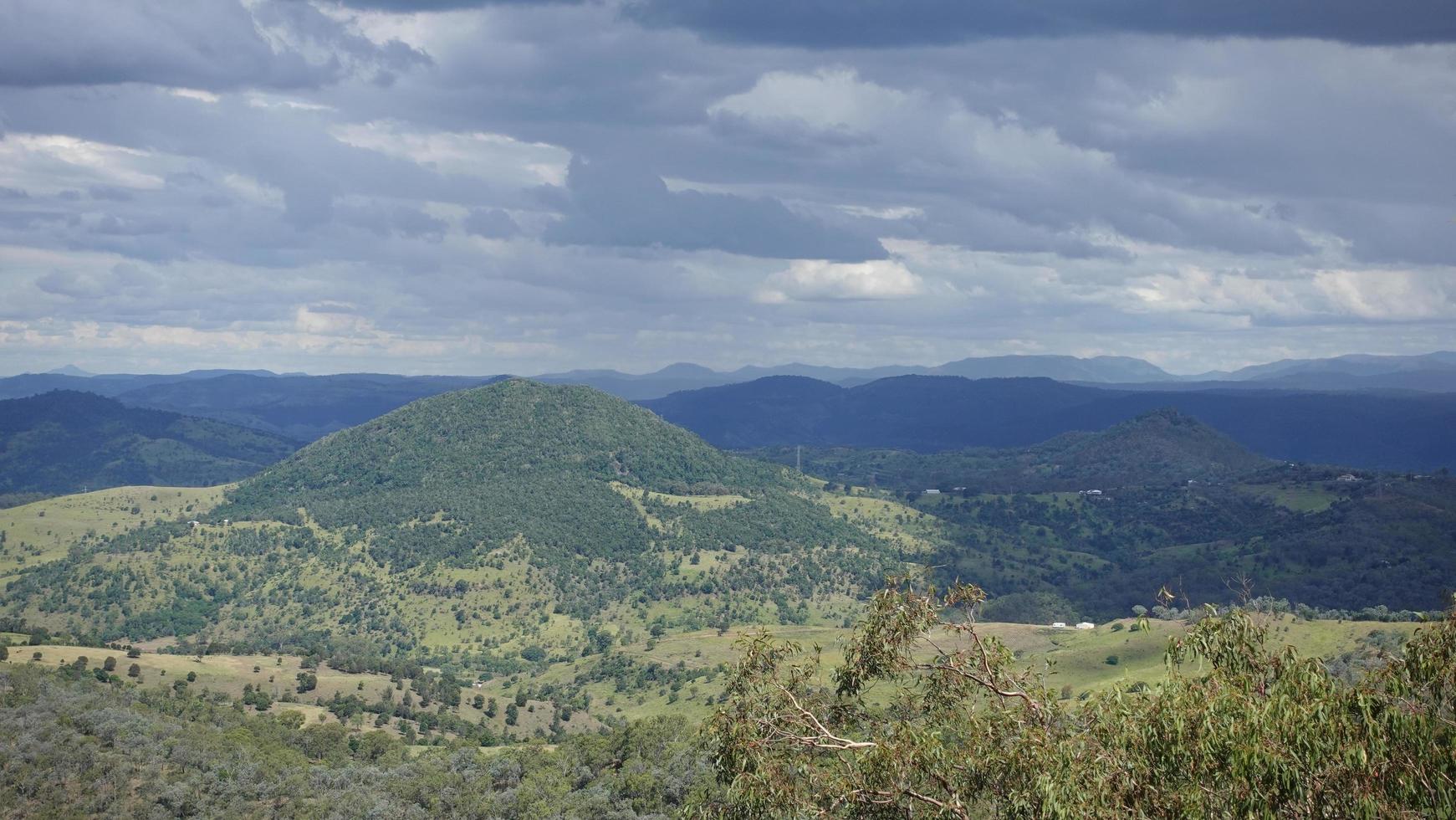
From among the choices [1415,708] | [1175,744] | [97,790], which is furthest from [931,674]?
[97,790]

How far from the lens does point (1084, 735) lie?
26.8 metres

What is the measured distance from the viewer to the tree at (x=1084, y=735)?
22938mm

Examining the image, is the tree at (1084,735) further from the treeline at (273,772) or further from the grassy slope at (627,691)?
the grassy slope at (627,691)

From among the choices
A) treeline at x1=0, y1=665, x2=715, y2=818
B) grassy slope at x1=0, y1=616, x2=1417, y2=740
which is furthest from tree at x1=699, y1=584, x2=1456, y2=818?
grassy slope at x1=0, y1=616, x2=1417, y2=740

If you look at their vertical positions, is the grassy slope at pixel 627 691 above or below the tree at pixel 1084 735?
below

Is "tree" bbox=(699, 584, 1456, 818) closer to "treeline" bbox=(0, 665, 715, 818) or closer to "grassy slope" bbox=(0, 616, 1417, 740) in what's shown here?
"treeline" bbox=(0, 665, 715, 818)

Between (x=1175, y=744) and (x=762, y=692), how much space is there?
459 inches

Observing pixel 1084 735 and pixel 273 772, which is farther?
pixel 273 772

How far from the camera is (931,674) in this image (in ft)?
105

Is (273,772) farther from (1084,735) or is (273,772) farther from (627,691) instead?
(627,691)

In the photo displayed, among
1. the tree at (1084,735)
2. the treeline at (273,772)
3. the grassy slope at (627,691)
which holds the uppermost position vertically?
the tree at (1084,735)

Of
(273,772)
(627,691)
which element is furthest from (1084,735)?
(627,691)

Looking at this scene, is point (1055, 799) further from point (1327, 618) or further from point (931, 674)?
point (1327, 618)

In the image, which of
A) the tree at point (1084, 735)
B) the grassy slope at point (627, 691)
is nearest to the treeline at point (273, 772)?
the grassy slope at point (627, 691)
